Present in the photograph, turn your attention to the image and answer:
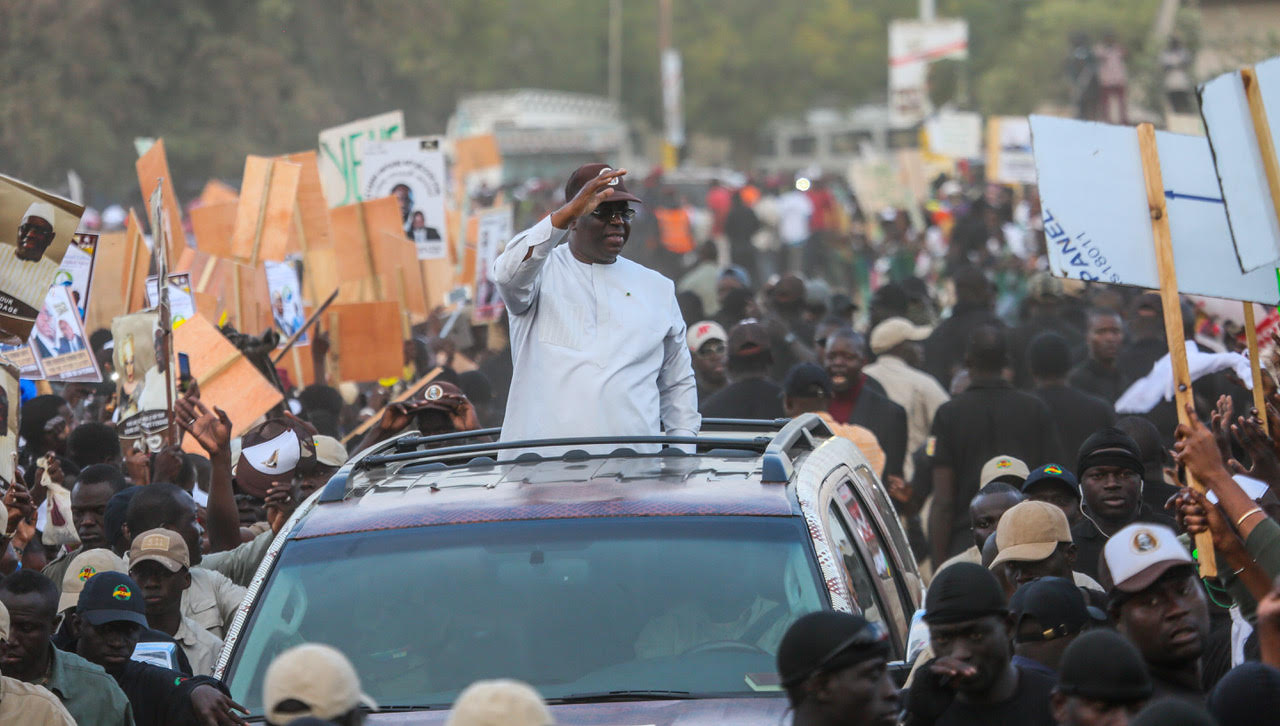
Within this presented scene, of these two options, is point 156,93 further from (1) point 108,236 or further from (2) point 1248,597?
(2) point 1248,597

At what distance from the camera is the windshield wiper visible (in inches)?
184

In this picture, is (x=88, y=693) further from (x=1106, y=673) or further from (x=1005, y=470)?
(x=1005, y=470)

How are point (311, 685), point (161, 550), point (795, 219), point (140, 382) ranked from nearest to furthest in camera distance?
point (311, 685)
point (161, 550)
point (140, 382)
point (795, 219)

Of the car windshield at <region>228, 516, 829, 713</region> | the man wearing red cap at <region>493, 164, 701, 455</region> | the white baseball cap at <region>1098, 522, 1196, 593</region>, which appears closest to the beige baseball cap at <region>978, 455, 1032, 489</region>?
the man wearing red cap at <region>493, 164, 701, 455</region>

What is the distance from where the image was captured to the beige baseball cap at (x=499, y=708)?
10.4ft

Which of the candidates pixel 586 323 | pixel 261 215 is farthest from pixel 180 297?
pixel 586 323

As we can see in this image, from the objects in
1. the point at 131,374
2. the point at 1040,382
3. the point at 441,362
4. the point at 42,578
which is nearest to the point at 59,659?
the point at 42,578

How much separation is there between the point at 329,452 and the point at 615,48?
72.1m

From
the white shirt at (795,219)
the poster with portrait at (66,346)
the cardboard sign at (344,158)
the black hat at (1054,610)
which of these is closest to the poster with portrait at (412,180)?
the cardboard sign at (344,158)

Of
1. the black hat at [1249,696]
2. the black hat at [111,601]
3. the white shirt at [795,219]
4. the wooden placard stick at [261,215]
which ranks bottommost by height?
the black hat at [1249,696]

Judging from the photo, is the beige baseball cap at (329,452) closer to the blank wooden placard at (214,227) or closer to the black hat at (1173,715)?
the black hat at (1173,715)

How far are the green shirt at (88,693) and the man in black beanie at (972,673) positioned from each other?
2.09 meters

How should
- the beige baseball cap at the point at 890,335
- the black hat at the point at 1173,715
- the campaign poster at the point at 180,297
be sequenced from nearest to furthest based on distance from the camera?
the black hat at the point at 1173,715 → the campaign poster at the point at 180,297 → the beige baseball cap at the point at 890,335

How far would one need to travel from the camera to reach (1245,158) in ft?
17.4
